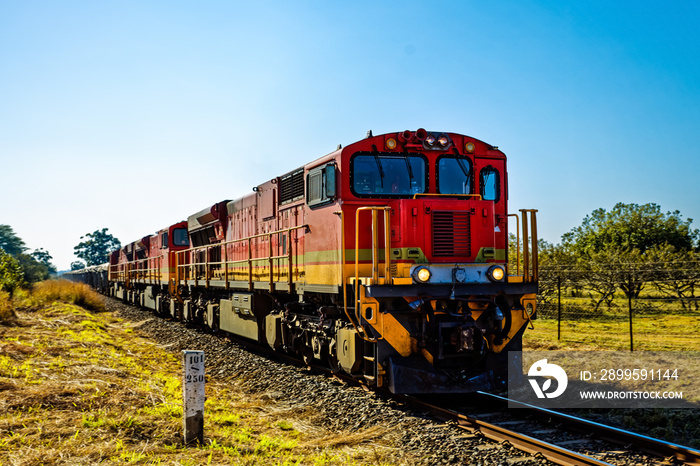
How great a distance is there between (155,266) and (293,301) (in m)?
16.3

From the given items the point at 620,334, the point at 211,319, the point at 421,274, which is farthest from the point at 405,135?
the point at 620,334

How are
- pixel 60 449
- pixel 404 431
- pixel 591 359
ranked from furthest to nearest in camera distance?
pixel 591 359 < pixel 404 431 < pixel 60 449

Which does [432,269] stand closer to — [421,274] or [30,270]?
[421,274]

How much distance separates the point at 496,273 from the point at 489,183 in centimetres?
197

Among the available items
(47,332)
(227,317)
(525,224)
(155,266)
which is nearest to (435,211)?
(525,224)

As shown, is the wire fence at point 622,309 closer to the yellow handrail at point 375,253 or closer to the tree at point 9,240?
the yellow handrail at point 375,253

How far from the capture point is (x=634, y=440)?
5938 mm

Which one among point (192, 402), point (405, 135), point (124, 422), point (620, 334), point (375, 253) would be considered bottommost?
point (620, 334)

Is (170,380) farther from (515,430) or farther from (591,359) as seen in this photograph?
(591,359)

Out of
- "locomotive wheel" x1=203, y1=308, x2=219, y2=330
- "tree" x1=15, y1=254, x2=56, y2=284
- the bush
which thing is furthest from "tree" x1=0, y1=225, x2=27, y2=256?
"locomotive wheel" x1=203, y1=308, x2=219, y2=330

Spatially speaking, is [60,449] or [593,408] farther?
[593,408]

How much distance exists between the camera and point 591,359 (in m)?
11.2

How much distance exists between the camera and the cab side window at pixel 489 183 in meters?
9.33
